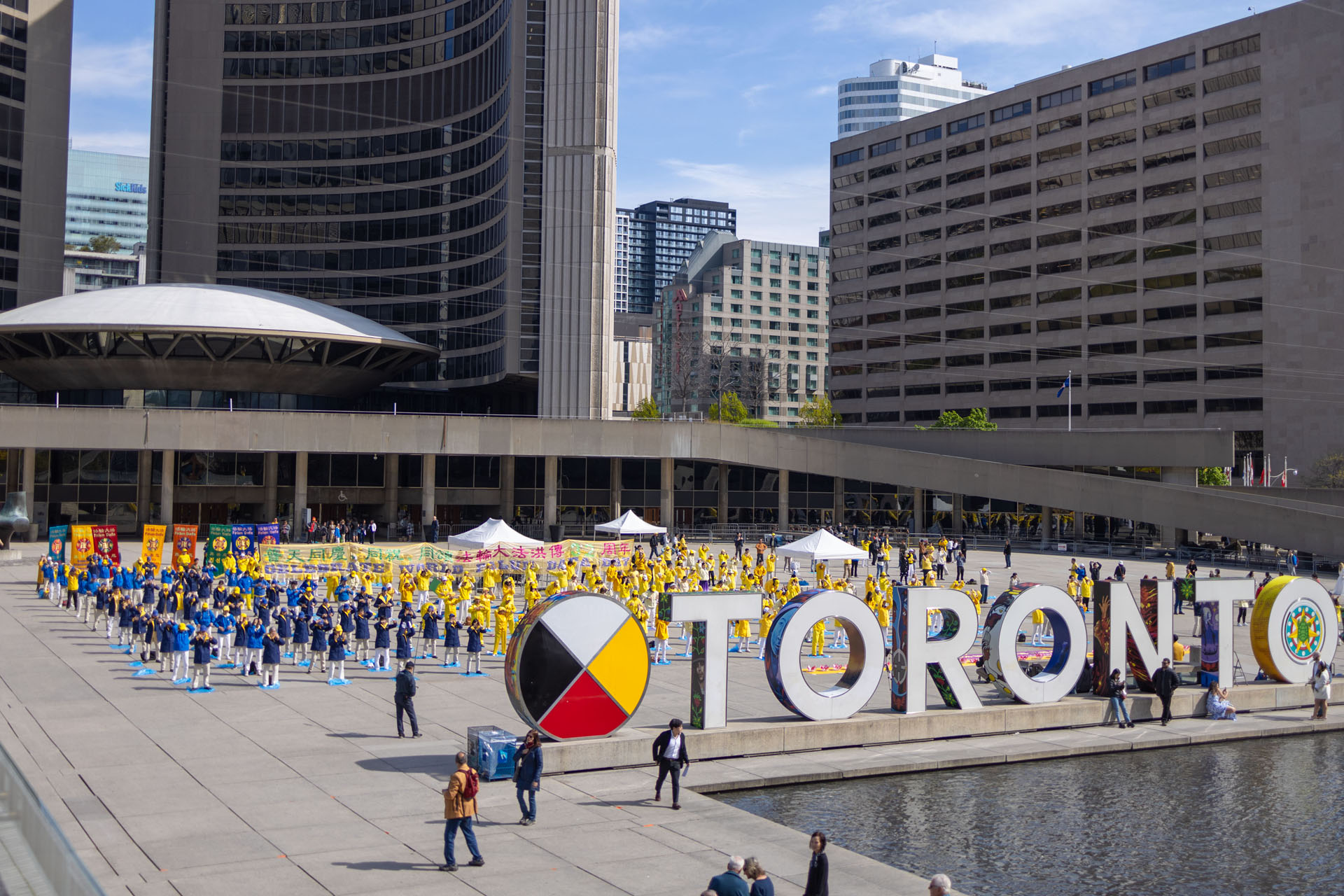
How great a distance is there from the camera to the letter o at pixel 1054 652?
22594mm

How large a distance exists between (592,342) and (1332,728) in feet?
214

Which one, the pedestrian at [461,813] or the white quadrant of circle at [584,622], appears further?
the white quadrant of circle at [584,622]

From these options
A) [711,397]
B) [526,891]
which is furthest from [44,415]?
[711,397]

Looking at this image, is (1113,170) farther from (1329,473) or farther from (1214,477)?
(1329,473)

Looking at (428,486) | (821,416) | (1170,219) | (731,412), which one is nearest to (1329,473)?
(1170,219)

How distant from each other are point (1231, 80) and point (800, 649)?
86410 mm

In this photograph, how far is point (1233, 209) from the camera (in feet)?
296

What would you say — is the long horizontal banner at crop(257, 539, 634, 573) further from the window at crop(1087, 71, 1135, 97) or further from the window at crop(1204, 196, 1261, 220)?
the window at crop(1087, 71, 1135, 97)

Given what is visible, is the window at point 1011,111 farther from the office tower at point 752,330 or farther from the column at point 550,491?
the office tower at point 752,330

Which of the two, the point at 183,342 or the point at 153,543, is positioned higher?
the point at 183,342

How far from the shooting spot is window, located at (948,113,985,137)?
363 feet

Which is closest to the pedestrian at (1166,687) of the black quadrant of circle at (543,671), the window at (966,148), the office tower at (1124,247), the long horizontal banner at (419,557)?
the black quadrant of circle at (543,671)

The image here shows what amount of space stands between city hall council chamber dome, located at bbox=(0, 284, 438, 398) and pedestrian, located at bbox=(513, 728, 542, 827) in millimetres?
64437

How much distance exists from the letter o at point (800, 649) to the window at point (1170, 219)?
8399 centimetres
